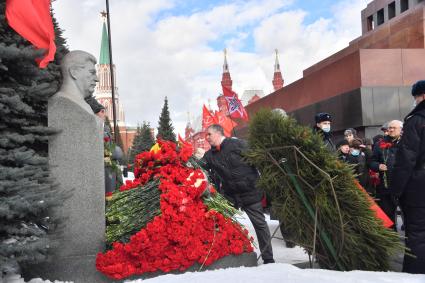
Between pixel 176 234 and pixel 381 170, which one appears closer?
pixel 176 234

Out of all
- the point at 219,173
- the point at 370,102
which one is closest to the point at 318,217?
the point at 219,173

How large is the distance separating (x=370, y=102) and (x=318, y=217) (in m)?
12.1

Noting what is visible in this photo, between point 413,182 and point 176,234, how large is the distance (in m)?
2.31

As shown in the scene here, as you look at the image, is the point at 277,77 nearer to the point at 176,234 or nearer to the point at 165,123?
the point at 165,123

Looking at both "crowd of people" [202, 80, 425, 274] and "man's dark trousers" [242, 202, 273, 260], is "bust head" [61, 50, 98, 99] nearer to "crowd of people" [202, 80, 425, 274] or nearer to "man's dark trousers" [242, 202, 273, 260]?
"crowd of people" [202, 80, 425, 274]

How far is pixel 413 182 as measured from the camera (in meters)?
4.16

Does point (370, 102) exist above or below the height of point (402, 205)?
above

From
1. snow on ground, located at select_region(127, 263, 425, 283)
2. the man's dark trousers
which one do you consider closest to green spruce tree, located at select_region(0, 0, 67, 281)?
snow on ground, located at select_region(127, 263, 425, 283)

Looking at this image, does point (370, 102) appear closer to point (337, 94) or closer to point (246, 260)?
point (337, 94)

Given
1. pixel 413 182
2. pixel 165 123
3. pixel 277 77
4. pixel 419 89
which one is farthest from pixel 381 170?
pixel 277 77

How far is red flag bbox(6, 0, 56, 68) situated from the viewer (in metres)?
3.94

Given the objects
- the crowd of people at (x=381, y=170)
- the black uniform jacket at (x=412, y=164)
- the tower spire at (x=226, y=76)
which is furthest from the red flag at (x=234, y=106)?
the tower spire at (x=226, y=76)

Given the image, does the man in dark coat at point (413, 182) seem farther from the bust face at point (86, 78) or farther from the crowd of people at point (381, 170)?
the bust face at point (86, 78)

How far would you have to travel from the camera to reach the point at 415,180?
13.6 feet
